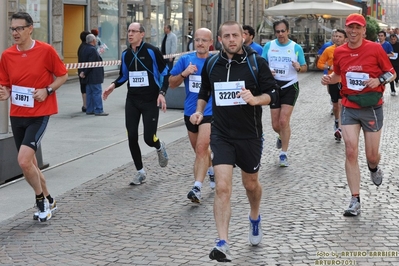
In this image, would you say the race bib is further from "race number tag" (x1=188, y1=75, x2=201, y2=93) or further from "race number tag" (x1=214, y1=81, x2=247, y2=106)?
"race number tag" (x1=214, y1=81, x2=247, y2=106)

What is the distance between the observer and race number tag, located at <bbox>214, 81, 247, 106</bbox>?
6.20m

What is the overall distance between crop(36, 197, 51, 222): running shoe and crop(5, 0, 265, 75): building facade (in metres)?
11.9

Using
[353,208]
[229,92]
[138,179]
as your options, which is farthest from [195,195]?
[229,92]

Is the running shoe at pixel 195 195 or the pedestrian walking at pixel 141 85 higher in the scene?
the pedestrian walking at pixel 141 85

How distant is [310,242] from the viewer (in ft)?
21.5

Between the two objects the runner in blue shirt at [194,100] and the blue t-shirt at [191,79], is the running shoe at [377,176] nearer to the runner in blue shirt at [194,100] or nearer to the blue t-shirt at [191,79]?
the runner in blue shirt at [194,100]

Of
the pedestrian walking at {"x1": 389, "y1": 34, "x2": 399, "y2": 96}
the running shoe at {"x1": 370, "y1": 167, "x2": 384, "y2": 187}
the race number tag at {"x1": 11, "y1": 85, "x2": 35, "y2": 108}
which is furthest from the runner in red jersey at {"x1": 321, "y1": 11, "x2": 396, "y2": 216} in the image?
the pedestrian walking at {"x1": 389, "y1": 34, "x2": 399, "y2": 96}

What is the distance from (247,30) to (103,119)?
17.9 ft

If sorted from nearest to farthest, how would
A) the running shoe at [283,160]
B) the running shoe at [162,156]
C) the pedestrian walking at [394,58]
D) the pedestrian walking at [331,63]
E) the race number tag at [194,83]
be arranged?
the race number tag at [194,83]
the running shoe at [162,156]
the running shoe at [283,160]
the pedestrian walking at [331,63]
the pedestrian walking at [394,58]

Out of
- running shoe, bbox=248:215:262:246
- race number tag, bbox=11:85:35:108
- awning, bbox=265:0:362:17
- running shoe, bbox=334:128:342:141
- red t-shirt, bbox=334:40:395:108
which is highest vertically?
awning, bbox=265:0:362:17

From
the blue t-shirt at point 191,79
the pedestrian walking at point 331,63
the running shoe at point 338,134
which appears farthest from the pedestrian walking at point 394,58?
the blue t-shirt at point 191,79

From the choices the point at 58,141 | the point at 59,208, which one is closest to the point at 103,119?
the point at 58,141

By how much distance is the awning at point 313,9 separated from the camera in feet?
112

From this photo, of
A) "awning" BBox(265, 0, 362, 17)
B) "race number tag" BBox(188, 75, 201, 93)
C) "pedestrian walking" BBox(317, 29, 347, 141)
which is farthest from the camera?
"awning" BBox(265, 0, 362, 17)
